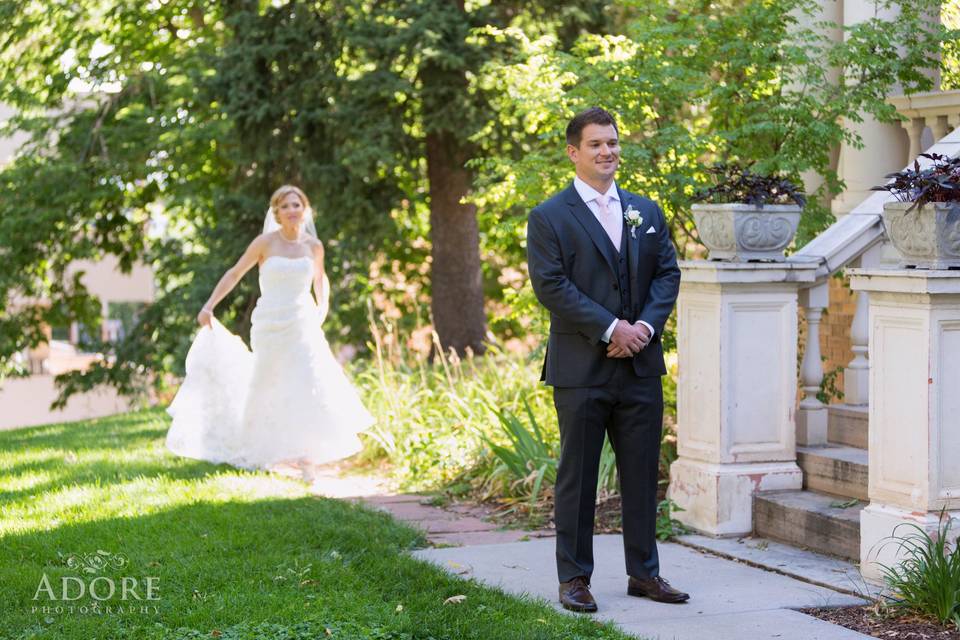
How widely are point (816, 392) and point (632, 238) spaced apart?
2.45 m

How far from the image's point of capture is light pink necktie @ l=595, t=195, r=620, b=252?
5680 millimetres

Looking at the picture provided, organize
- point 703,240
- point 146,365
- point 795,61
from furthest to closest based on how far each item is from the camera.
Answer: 1. point 146,365
2. point 795,61
3. point 703,240

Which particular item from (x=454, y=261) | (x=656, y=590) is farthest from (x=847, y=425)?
(x=454, y=261)

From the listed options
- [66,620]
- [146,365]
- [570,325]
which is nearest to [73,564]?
[66,620]

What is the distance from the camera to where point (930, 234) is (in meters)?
5.56

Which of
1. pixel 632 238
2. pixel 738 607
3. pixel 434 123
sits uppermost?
pixel 434 123

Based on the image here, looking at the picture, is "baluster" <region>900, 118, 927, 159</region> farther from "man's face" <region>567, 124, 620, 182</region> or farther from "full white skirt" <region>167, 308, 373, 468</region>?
"full white skirt" <region>167, 308, 373, 468</region>

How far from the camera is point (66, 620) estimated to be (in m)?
5.15

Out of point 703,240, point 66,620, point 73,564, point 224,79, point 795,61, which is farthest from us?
point 224,79

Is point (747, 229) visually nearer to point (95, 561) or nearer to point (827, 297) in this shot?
point (827, 297)

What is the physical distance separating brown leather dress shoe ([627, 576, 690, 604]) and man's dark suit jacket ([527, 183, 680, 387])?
0.93m

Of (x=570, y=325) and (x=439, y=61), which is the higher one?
(x=439, y=61)

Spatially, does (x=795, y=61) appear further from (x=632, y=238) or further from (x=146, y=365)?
(x=146, y=365)

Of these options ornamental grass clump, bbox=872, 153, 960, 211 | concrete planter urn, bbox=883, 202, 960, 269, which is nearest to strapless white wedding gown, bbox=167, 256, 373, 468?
concrete planter urn, bbox=883, 202, 960, 269
